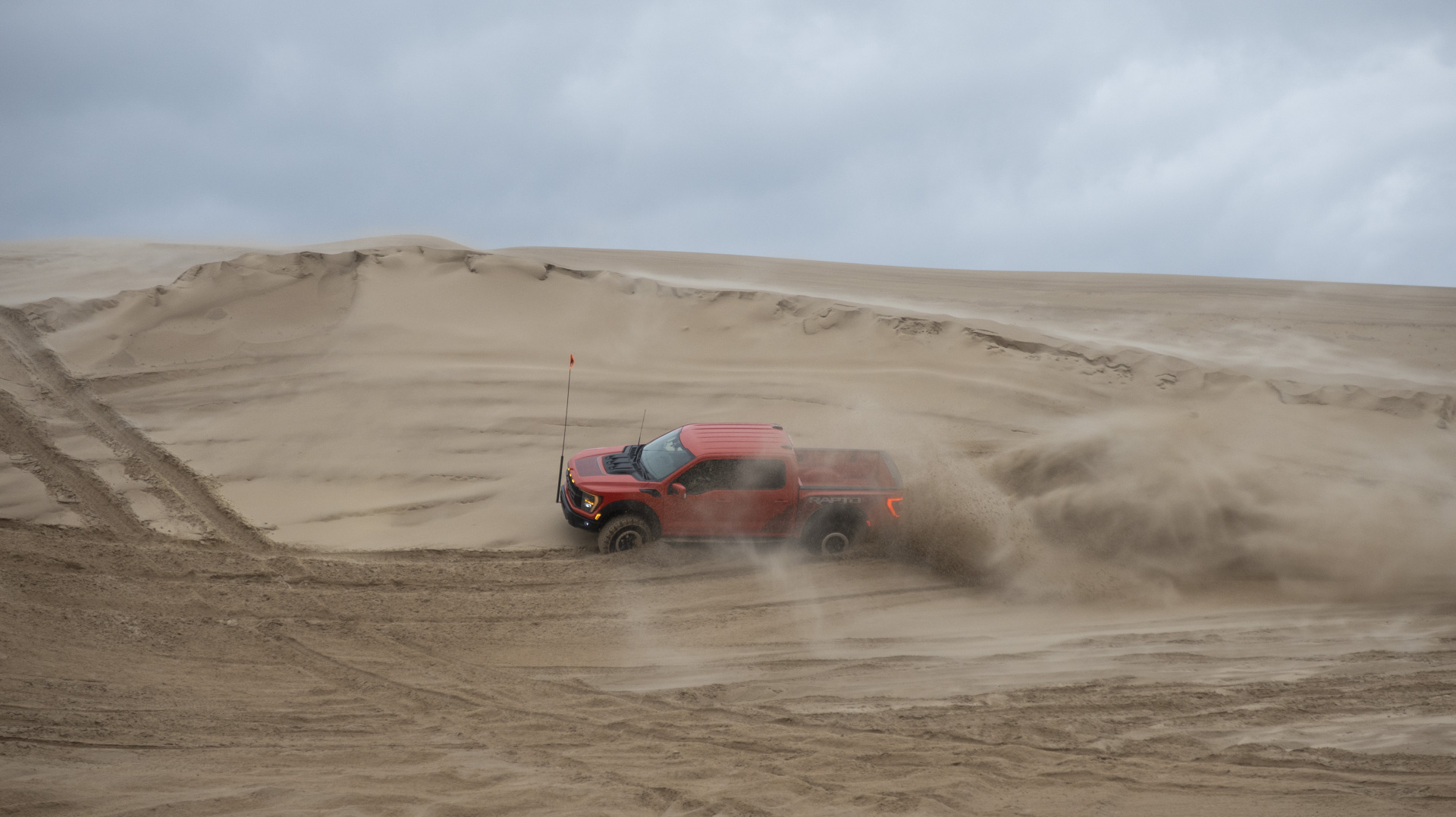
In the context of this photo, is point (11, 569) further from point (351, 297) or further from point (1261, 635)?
point (1261, 635)

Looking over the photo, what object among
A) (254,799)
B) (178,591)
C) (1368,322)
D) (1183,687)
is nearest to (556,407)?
(178,591)

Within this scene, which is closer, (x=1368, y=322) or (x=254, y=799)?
(x=254, y=799)

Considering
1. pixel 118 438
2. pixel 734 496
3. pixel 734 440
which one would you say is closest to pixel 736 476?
pixel 734 496

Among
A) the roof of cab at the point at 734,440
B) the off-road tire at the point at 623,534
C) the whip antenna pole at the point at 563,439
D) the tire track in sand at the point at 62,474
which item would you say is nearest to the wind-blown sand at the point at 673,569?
the tire track in sand at the point at 62,474

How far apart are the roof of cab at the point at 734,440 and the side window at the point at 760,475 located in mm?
109

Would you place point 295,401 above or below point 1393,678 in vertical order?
above

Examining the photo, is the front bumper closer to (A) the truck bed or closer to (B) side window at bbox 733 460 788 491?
(B) side window at bbox 733 460 788 491

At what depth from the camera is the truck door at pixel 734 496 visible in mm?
9547

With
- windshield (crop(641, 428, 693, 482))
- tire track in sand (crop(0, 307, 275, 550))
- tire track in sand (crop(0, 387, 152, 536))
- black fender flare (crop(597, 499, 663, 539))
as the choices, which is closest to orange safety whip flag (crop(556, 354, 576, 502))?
black fender flare (crop(597, 499, 663, 539))

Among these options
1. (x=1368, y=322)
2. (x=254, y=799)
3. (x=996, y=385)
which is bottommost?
(x=254, y=799)

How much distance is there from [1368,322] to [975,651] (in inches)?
686

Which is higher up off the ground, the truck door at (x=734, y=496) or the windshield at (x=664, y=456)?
the windshield at (x=664, y=456)

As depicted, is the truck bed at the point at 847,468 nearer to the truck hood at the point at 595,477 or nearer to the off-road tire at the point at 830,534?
the off-road tire at the point at 830,534

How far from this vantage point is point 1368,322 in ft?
65.3
